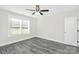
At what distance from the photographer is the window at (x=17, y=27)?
6238 millimetres

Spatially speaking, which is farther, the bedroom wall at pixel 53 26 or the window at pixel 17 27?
the bedroom wall at pixel 53 26

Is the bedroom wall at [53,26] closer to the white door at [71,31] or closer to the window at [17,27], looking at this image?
the white door at [71,31]

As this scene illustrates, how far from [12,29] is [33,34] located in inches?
122

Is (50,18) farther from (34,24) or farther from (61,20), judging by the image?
(34,24)

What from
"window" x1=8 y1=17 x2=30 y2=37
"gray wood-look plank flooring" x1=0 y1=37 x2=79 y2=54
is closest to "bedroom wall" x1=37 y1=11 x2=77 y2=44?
"window" x1=8 y1=17 x2=30 y2=37

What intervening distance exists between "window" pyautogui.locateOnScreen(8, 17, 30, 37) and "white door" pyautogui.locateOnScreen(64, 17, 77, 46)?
3.97 m

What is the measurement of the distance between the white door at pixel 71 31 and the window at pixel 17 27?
13.0 feet

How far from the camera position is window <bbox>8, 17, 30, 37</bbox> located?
6238mm

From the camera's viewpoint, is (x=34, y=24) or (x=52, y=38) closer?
(x=52, y=38)

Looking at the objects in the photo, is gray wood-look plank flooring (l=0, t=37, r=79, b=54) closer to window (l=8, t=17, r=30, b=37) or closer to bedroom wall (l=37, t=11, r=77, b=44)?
window (l=8, t=17, r=30, b=37)

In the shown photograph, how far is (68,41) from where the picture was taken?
5.66m

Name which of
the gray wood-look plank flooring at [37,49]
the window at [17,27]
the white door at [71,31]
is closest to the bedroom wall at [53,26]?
the white door at [71,31]
